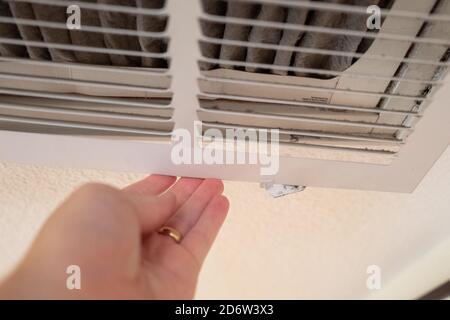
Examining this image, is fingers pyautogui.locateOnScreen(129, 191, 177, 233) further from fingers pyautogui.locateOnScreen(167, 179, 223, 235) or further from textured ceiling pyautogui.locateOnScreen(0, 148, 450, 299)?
textured ceiling pyautogui.locateOnScreen(0, 148, 450, 299)

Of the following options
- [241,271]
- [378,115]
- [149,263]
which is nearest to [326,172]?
[378,115]

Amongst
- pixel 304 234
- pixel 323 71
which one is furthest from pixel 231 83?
pixel 304 234

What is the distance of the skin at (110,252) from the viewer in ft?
1.49

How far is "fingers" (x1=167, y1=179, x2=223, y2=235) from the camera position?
1.98 ft

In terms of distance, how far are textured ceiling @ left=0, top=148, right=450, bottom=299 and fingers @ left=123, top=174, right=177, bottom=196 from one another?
0.27 ft

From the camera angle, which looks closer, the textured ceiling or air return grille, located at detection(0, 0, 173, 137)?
air return grille, located at detection(0, 0, 173, 137)

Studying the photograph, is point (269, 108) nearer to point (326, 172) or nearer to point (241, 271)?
point (326, 172)

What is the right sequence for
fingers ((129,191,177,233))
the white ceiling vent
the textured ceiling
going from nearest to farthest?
the white ceiling vent
fingers ((129,191,177,233))
the textured ceiling

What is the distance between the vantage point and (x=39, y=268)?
45 centimetres

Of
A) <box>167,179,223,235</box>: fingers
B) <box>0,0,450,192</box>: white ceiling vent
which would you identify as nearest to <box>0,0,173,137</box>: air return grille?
<box>0,0,450,192</box>: white ceiling vent

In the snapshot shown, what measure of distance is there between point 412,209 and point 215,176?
0.34m

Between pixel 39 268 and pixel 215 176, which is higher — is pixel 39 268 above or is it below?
below

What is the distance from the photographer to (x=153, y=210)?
1.81 ft

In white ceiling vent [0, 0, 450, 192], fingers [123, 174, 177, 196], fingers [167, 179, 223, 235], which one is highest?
white ceiling vent [0, 0, 450, 192]
